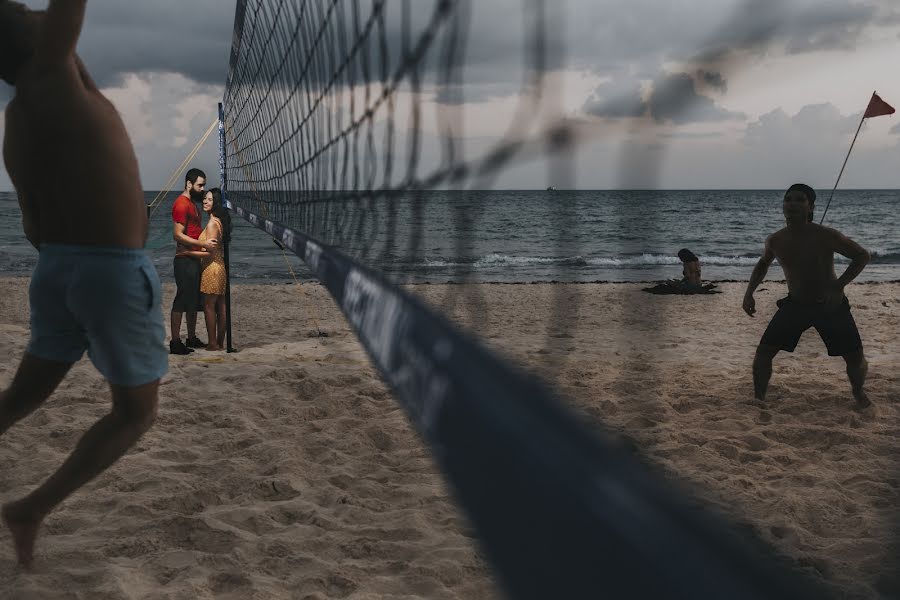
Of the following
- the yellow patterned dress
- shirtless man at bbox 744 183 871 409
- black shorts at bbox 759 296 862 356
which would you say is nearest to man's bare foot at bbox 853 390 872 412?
shirtless man at bbox 744 183 871 409

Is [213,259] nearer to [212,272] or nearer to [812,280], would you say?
[212,272]

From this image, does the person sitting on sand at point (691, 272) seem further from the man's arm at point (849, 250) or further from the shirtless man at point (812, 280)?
the man's arm at point (849, 250)

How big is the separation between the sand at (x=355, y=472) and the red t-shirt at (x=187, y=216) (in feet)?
3.09

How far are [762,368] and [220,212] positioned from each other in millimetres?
4036

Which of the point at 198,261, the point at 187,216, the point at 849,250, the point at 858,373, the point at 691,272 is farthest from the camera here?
the point at 691,272

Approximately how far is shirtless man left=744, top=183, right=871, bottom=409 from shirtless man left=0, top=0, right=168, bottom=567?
3.30 m

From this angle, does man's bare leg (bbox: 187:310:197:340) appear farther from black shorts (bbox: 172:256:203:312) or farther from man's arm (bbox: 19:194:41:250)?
man's arm (bbox: 19:194:41:250)

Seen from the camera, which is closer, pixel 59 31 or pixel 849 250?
pixel 59 31

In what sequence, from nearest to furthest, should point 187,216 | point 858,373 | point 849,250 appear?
point 849,250 < point 858,373 < point 187,216

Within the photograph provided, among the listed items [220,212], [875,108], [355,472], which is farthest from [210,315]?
[875,108]

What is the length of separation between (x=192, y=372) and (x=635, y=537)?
5153 millimetres

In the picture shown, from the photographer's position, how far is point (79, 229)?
174 cm

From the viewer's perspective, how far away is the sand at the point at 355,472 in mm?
2486

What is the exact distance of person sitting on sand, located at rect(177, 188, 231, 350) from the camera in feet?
19.6
